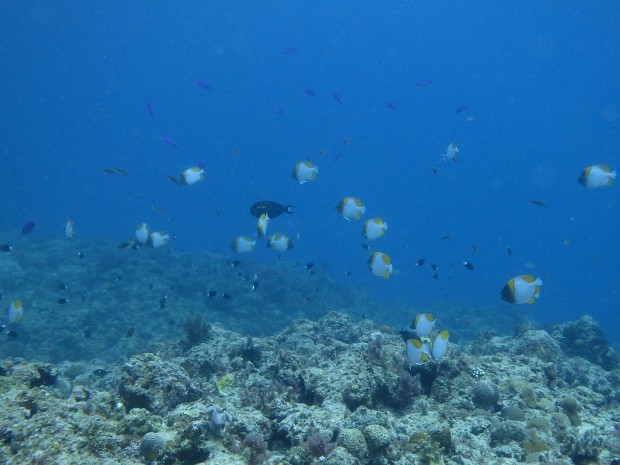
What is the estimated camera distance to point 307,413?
474 centimetres

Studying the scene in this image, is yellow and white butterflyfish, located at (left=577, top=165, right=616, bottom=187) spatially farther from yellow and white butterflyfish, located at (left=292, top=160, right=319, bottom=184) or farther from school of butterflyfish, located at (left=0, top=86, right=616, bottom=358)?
yellow and white butterflyfish, located at (left=292, top=160, right=319, bottom=184)

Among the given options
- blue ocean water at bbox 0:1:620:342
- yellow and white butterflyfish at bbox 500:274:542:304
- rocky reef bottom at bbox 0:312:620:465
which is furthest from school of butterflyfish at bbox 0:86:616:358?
blue ocean water at bbox 0:1:620:342

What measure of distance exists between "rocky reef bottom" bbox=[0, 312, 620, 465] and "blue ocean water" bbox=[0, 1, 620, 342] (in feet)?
277

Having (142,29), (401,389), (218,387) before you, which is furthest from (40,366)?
(142,29)

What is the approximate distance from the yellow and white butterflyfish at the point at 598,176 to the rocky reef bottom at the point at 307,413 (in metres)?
4.00

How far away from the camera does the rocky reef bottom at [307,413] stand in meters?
3.98

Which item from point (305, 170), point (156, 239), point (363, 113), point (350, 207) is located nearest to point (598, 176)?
point (350, 207)

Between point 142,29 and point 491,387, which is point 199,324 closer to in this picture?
point 491,387

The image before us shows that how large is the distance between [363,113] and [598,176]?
17414 centimetres

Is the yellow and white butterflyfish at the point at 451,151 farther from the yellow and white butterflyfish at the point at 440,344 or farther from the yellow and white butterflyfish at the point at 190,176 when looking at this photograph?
the yellow and white butterflyfish at the point at 440,344

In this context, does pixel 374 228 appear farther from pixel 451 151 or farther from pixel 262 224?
pixel 451 151

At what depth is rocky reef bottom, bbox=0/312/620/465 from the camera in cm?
398

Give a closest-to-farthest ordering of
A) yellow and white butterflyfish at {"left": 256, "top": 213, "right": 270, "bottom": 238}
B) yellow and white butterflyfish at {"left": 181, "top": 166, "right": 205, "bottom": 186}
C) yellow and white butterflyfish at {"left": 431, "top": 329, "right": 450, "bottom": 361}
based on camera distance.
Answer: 1. yellow and white butterflyfish at {"left": 431, "top": 329, "right": 450, "bottom": 361}
2. yellow and white butterflyfish at {"left": 256, "top": 213, "right": 270, "bottom": 238}
3. yellow and white butterflyfish at {"left": 181, "top": 166, "right": 205, "bottom": 186}

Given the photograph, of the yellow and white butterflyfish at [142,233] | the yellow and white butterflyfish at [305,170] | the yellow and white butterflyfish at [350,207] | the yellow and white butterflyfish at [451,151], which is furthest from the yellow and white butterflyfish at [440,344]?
the yellow and white butterflyfish at [451,151]
